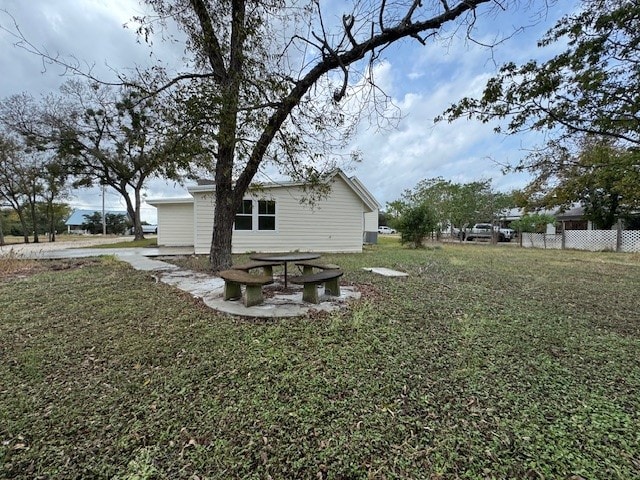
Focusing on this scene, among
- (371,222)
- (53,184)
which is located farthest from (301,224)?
(53,184)

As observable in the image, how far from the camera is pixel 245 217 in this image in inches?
470

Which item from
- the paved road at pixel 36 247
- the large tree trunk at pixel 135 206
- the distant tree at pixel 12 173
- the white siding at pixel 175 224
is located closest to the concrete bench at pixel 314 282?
the paved road at pixel 36 247

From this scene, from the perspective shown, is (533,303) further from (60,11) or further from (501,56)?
(60,11)

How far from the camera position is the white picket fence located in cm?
1586

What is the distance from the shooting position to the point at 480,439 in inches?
71.5

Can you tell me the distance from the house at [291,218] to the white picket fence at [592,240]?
13422mm

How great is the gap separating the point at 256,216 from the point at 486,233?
26230 mm

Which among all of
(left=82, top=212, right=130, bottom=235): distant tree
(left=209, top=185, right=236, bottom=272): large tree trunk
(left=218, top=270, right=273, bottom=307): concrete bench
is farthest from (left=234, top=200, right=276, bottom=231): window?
(left=82, top=212, right=130, bottom=235): distant tree

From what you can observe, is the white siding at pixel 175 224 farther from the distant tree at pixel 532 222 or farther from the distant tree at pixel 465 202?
the distant tree at pixel 532 222

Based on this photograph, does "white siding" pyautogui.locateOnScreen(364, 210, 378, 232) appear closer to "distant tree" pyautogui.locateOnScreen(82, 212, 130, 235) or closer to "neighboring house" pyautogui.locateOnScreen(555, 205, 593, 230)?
"neighboring house" pyautogui.locateOnScreen(555, 205, 593, 230)

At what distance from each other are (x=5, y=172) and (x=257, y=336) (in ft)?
92.9

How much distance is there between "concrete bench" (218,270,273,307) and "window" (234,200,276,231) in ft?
25.0

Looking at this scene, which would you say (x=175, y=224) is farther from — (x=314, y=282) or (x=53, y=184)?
(x=314, y=282)

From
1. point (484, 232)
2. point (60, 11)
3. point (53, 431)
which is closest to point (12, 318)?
point (53, 431)
